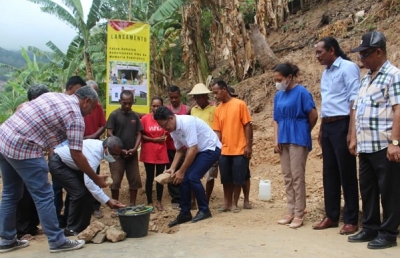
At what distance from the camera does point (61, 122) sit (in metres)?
4.20

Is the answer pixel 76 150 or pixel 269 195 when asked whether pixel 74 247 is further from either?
pixel 269 195

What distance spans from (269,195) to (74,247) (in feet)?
11.9

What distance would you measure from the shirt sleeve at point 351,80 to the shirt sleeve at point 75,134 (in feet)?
9.11

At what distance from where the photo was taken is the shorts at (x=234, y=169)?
585 cm

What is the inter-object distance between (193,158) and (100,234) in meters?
1.47

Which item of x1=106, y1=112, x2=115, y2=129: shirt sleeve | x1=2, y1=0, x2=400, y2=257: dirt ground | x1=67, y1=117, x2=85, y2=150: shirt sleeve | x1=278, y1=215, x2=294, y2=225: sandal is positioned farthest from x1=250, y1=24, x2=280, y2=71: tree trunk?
x1=67, y1=117, x2=85, y2=150: shirt sleeve

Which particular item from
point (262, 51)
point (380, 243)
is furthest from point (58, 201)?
point (262, 51)

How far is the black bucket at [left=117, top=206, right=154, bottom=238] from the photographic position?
4.79 meters

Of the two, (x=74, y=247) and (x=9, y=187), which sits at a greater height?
(x=9, y=187)

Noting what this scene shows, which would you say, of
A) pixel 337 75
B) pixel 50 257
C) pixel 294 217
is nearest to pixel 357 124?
pixel 337 75

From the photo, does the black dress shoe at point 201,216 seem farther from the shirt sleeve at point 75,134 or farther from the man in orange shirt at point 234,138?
the shirt sleeve at point 75,134

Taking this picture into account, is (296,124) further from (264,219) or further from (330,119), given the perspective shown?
(264,219)

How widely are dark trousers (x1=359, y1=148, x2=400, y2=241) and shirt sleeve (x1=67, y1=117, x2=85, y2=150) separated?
9.07 feet

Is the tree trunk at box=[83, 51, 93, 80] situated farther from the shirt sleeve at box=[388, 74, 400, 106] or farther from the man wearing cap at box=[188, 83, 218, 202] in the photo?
the shirt sleeve at box=[388, 74, 400, 106]
